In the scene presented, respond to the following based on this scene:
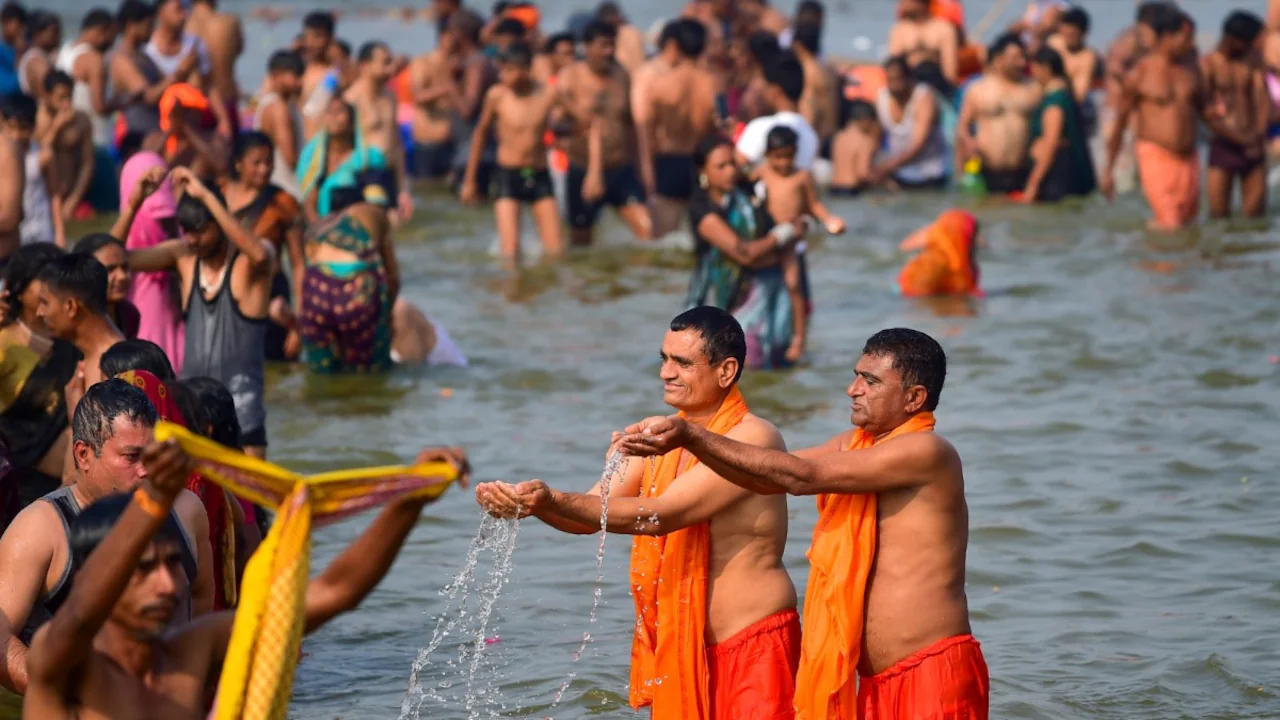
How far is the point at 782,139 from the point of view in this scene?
36.2 ft

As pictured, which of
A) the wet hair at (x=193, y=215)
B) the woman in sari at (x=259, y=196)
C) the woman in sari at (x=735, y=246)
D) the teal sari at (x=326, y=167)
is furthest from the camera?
the teal sari at (x=326, y=167)

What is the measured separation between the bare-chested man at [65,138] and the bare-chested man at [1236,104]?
869 centimetres

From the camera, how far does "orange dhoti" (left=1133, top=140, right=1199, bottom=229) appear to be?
15883 millimetres

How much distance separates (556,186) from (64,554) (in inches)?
519

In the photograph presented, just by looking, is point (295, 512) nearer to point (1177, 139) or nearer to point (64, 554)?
point (64, 554)

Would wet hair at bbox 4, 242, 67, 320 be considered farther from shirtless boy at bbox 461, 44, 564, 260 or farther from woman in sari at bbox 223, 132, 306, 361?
shirtless boy at bbox 461, 44, 564, 260

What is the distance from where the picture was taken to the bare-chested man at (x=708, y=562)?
490 centimetres

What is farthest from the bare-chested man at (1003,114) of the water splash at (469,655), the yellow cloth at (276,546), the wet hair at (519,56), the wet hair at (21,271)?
the yellow cloth at (276,546)

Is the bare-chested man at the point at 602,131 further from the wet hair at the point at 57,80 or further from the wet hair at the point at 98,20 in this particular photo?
the wet hair at the point at 57,80

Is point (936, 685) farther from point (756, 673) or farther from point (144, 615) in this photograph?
point (144, 615)

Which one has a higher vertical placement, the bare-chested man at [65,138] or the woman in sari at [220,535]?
the bare-chested man at [65,138]

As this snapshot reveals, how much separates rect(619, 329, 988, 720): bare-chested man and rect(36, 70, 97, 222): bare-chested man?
9.18 metres

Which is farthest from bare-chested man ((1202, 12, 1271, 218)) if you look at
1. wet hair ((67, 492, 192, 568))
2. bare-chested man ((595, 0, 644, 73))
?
wet hair ((67, 492, 192, 568))

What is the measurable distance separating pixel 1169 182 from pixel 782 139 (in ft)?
20.1
